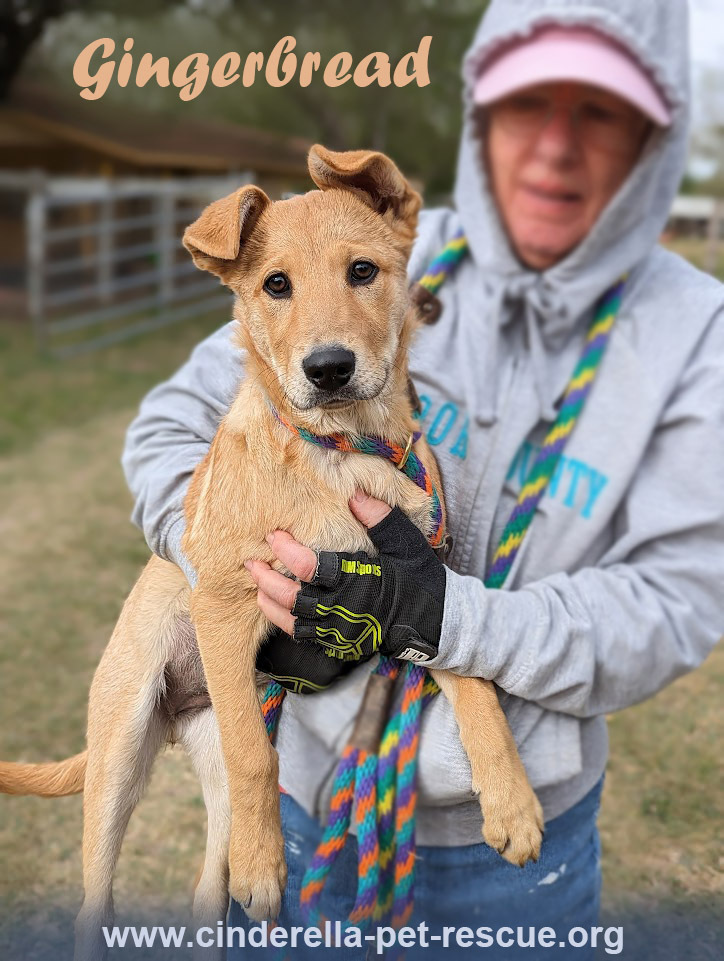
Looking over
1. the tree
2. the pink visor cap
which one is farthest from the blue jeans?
the tree

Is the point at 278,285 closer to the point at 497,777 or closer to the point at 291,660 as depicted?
the point at 291,660

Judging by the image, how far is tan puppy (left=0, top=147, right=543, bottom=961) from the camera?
1886 mm

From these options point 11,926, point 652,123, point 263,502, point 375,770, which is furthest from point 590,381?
point 11,926

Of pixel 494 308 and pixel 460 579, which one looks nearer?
pixel 460 579

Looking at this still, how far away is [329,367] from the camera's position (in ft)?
5.98

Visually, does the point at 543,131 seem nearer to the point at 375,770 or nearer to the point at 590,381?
the point at 590,381

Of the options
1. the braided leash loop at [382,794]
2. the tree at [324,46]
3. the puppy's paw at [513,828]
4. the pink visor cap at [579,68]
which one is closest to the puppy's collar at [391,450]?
the braided leash loop at [382,794]

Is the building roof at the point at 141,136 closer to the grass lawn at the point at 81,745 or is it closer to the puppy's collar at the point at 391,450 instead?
the grass lawn at the point at 81,745

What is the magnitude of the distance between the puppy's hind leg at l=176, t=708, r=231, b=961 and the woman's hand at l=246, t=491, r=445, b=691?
1.24ft

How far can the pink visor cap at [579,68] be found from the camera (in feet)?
7.47

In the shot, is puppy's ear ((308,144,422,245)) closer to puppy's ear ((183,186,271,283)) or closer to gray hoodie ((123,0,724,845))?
puppy's ear ((183,186,271,283))

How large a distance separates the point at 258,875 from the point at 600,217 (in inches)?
73.0

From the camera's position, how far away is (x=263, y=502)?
1965 millimetres

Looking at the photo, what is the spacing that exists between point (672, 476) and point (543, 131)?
1.01m
